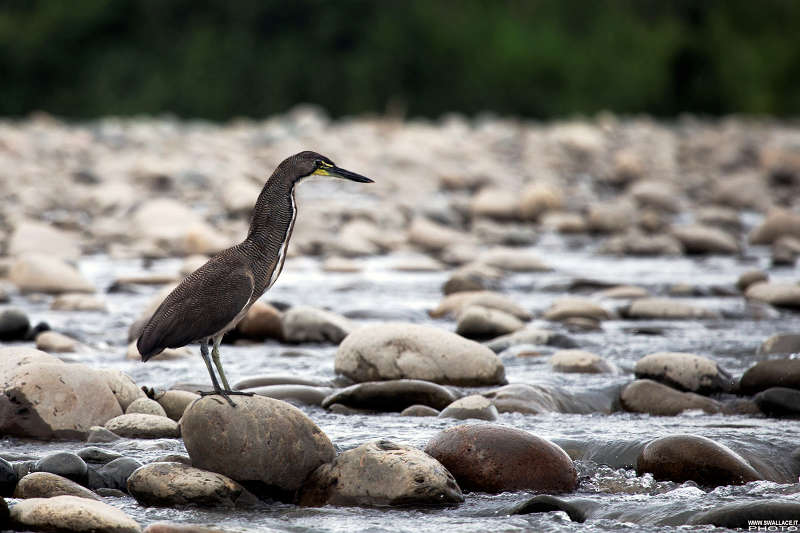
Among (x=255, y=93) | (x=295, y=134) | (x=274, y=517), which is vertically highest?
(x=255, y=93)

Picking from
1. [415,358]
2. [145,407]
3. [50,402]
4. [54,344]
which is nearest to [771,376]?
[415,358]

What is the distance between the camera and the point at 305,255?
34.6 ft

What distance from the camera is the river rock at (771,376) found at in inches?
207

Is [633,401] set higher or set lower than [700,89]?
lower

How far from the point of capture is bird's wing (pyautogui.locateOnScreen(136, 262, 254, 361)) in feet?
13.1

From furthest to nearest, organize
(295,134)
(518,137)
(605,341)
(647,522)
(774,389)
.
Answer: (518,137), (295,134), (605,341), (774,389), (647,522)

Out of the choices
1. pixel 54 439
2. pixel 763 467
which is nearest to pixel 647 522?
pixel 763 467

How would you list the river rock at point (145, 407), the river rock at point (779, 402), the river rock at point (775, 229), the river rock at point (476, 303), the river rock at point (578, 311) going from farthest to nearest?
the river rock at point (775, 229), the river rock at point (578, 311), the river rock at point (476, 303), the river rock at point (779, 402), the river rock at point (145, 407)

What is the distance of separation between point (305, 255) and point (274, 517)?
22.9 ft

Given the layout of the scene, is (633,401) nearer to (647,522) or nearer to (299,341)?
(647,522)

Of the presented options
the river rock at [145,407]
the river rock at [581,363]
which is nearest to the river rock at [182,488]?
the river rock at [145,407]

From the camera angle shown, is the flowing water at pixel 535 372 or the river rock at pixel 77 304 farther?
the river rock at pixel 77 304

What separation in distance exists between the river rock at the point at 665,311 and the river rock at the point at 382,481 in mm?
3918

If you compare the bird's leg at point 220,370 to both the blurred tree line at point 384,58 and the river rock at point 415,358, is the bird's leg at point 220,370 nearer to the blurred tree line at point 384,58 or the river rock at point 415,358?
the river rock at point 415,358
